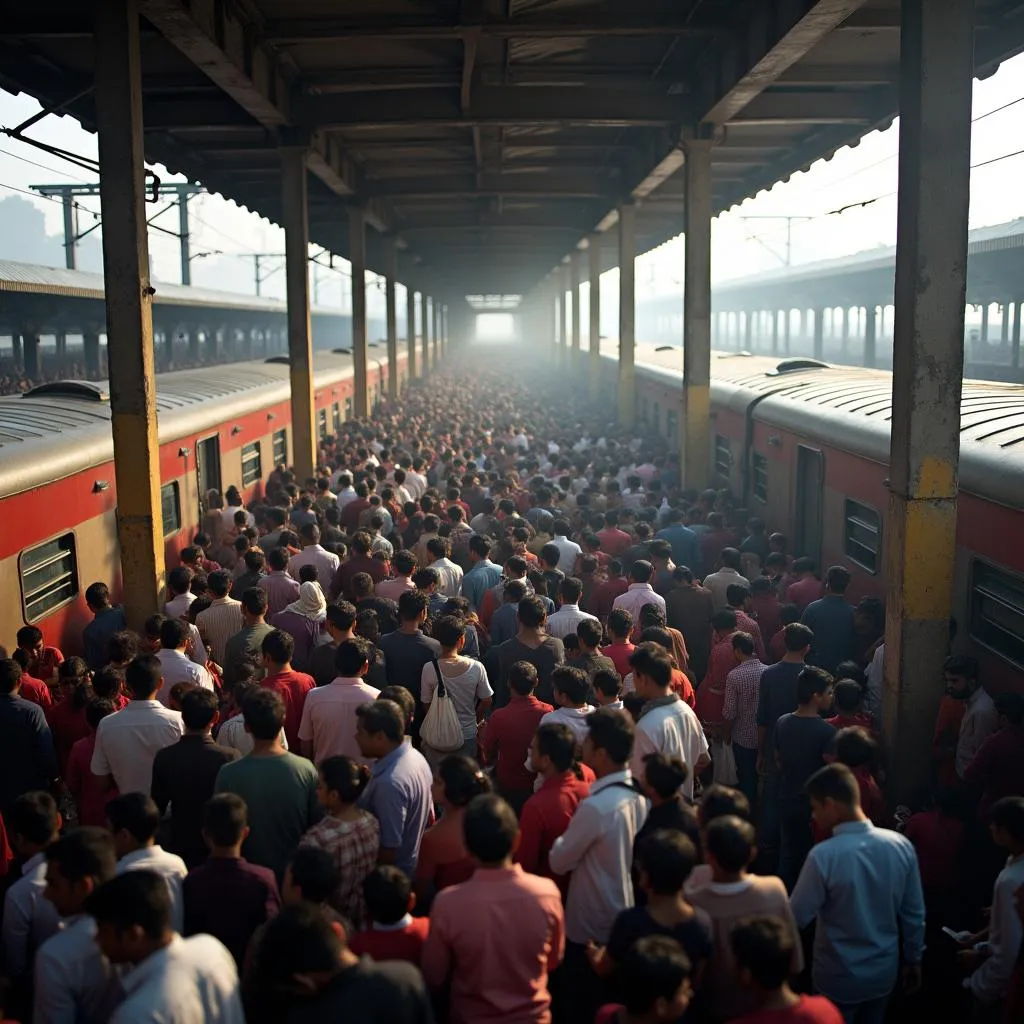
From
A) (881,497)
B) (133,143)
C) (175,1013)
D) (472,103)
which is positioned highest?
(472,103)

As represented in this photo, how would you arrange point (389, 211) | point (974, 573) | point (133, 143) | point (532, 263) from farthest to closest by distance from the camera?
point (532, 263) < point (389, 211) < point (133, 143) < point (974, 573)

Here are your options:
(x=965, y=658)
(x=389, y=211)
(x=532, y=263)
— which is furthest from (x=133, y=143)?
(x=532, y=263)

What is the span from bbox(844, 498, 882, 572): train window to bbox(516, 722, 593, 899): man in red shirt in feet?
18.8

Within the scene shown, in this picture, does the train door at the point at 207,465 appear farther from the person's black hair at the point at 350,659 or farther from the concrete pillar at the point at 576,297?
the concrete pillar at the point at 576,297

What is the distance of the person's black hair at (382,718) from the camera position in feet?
16.4

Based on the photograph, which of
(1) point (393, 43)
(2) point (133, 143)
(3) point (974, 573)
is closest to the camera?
(3) point (974, 573)

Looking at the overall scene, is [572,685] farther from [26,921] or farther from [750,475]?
[750,475]

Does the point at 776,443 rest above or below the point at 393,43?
below

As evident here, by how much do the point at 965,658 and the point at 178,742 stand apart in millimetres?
4686

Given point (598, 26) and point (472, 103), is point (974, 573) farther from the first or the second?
point (472, 103)

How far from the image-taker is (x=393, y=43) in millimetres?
12805

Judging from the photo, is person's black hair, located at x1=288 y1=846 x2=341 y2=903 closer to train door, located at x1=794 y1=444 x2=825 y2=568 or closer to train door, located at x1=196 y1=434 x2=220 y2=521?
train door, located at x1=794 y1=444 x2=825 y2=568

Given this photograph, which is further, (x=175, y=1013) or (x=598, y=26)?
(x=598, y=26)

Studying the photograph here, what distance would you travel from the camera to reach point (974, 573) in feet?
25.5
